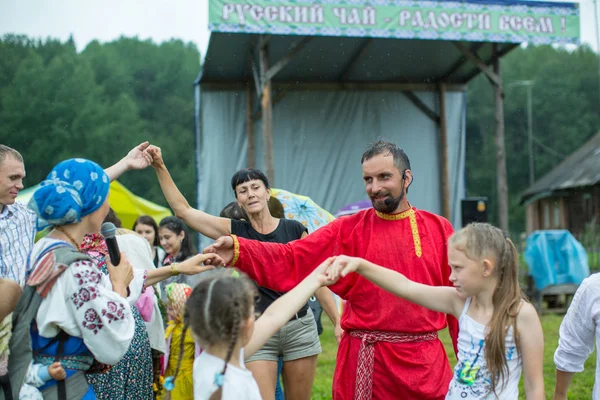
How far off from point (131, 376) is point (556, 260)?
32.0ft

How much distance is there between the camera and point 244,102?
1429 centimetres

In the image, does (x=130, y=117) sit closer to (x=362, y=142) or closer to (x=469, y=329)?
(x=362, y=142)

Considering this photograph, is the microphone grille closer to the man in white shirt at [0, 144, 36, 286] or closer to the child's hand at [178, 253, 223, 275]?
the child's hand at [178, 253, 223, 275]

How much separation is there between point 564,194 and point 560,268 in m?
26.0

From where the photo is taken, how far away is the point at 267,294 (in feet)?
13.8

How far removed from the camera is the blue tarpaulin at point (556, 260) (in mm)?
11570

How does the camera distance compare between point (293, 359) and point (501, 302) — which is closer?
point (501, 302)

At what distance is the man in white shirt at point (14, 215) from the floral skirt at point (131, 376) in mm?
667

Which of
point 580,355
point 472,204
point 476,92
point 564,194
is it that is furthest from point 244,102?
point 476,92

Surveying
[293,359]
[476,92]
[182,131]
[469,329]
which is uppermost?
[476,92]

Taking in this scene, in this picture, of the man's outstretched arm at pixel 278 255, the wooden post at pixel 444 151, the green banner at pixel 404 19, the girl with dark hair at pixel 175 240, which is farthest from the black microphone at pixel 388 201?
the wooden post at pixel 444 151

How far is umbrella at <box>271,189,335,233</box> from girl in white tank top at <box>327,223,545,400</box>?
10.7 feet

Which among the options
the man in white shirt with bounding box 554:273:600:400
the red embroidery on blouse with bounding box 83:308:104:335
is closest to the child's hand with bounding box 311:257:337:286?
the red embroidery on blouse with bounding box 83:308:104:335

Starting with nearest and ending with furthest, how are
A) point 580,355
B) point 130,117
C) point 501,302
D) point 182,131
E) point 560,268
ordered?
point 501,302
point 580,355
point 560,268
point 130,117
point 182,131
